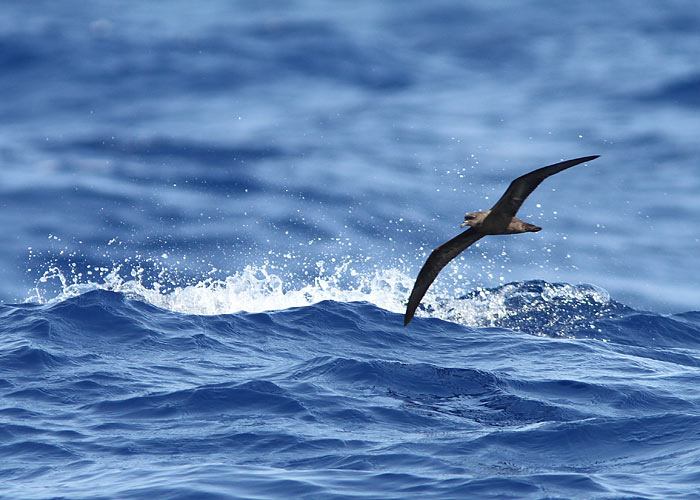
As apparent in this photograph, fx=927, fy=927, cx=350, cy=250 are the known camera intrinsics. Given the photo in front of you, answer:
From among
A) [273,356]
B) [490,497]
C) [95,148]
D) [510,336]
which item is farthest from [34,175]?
[490,497]

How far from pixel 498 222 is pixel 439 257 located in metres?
1.48

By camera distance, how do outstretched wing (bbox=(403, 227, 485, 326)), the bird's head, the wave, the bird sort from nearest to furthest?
the bird < the bird's head < outstretched wing (bbox=(403, 227, 485, 326)) < the wave

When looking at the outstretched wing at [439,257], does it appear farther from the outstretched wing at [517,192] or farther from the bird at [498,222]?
the outstretched wing at [517,192]

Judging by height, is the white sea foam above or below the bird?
below

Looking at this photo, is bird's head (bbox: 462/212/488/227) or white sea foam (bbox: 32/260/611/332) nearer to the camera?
bird's head (bbox: 462/212/488/227)

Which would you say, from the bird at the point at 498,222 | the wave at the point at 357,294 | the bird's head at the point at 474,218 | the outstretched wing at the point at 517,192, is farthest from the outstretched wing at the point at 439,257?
the wave at the point at 357,294

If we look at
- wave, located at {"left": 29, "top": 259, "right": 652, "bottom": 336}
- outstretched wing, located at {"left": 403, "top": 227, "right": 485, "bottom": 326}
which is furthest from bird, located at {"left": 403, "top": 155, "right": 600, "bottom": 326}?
wave, located at {"left": 29, "top": 259, "right": 652, "bottom": 336}

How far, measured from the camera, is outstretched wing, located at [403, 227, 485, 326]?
38.6 ft

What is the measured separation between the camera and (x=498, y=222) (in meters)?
10.9

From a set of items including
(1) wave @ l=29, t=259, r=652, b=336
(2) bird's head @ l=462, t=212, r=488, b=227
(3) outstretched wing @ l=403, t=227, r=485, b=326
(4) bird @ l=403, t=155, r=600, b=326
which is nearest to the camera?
(4) bird @ l=403, t=155, r=600, b=326

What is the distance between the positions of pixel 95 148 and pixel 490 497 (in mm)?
17456

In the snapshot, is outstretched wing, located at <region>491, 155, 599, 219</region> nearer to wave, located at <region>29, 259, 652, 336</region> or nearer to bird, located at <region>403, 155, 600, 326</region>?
→ bird, located at <region>403, 155, 600, 326</region>

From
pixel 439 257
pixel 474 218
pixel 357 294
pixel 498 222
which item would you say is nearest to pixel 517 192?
pixel 498 222

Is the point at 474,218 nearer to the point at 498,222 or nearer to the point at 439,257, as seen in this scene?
the point at 498,222
